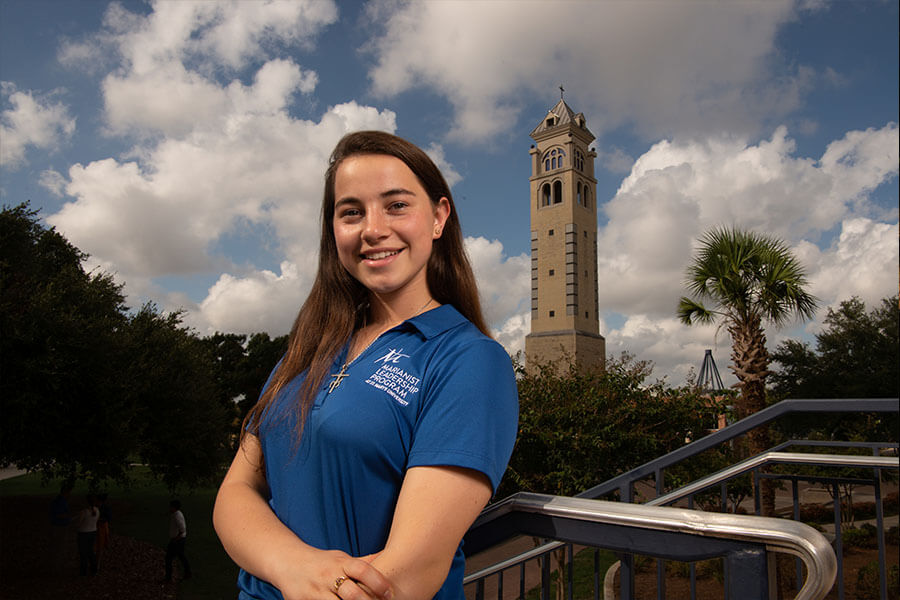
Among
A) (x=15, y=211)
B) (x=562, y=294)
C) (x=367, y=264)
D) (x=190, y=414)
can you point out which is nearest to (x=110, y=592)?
(x=190, y=414)

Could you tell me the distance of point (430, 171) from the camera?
1698 mm

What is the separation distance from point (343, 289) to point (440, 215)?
0.38 metres

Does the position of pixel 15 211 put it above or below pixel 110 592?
above

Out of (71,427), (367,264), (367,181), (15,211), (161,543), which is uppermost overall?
(15,211)

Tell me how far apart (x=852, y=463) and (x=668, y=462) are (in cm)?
92

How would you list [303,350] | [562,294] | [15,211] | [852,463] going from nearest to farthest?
1. [303,350]
2. [852,463]
3. [15,211]
4. [562,294]

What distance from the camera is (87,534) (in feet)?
40.8

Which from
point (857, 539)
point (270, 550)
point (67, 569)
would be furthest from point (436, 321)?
point (67, 569)

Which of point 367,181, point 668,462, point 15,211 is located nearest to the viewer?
point 367,181

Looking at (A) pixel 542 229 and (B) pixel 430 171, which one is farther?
(A) pixel 542 229

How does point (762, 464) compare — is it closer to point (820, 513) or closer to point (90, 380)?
point (90, 380)

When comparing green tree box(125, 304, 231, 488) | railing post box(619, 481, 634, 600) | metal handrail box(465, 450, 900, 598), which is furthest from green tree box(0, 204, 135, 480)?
railing post box(619, 481, 634, 600)

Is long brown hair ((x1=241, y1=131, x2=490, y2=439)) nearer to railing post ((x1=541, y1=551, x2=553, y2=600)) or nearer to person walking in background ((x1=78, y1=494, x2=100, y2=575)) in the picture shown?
railing post ((x1=541, y1=551, x2=553, y2=600))

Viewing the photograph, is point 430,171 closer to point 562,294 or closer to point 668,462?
point 668,462
